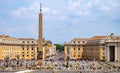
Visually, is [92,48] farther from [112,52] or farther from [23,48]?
[23,48]

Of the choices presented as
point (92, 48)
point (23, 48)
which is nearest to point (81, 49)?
point (92, 48)

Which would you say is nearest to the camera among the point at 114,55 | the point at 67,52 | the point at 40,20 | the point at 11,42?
the point at 40,20

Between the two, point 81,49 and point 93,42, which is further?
point 81,49

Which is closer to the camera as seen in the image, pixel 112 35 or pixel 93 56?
pixel 112 35

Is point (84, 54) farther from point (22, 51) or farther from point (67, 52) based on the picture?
point (22, 51)

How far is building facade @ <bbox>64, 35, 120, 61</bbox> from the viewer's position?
106 metres

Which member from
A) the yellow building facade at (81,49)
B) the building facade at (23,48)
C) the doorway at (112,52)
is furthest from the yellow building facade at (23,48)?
the doorway at (112,52)

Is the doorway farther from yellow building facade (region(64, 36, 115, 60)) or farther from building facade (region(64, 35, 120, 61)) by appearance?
yellow building facade (region(64, 36, 115, 60))

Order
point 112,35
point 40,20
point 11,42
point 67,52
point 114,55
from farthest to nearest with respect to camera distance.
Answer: point 67,52 < point 11,42 < point 112,35 < point 114,55 < point 40,20

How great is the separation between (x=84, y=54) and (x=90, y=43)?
216 inches

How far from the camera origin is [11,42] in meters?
124

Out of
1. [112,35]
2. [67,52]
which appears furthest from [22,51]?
[112,35]

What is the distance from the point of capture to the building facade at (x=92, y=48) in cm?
10631

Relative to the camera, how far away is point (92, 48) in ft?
413
